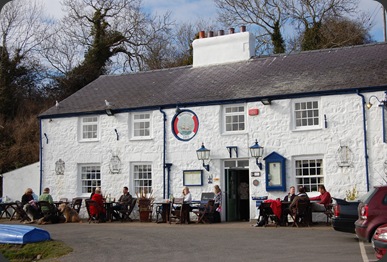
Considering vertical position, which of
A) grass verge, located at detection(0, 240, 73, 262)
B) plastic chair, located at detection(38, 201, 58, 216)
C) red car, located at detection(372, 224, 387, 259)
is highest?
plastic chair, located at detection(38, 201, 58, 216)

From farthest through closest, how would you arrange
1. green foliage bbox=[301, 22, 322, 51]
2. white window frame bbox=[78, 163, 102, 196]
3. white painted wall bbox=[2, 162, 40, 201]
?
green foliage bbox=[301, 22, 322, 51] → white painted wall bbox=[2, 162, 40, 201] → white window frame bbox=[78, 163, 102, 196]

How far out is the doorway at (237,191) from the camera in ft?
73.5

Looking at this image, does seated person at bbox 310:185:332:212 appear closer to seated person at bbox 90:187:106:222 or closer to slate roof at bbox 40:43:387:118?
slate roof at bbox 40:43:387:118

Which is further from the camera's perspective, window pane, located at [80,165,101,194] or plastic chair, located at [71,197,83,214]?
window pane, located at [80,165,101,194]

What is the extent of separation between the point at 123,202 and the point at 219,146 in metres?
→ 4.36

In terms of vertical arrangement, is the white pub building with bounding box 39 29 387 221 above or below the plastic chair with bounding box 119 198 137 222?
above

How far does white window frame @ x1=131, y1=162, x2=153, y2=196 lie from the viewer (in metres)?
23.7

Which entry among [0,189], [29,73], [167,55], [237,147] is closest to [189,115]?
[237,147]

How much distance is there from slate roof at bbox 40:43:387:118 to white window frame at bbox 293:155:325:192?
234cm

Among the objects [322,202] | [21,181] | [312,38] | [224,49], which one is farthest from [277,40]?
[322,202]

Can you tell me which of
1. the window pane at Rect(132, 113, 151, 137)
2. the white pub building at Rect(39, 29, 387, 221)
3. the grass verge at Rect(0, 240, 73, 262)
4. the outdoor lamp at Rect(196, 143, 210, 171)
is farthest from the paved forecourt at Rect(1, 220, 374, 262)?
the window pane at Rect(132, 113, 151, 137)

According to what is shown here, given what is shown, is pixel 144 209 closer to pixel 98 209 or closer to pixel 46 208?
pixel 98 209

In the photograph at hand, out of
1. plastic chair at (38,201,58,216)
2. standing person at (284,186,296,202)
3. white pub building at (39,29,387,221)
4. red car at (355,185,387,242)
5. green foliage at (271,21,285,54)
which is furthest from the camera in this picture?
green foliage at (271,21,285,54)

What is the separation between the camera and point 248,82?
23.3 metres
